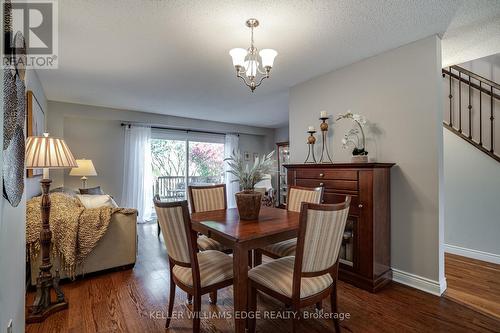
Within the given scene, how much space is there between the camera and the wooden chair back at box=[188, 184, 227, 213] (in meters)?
2.60

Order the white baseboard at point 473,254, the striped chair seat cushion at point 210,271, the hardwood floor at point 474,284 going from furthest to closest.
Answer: the white baseboard at point 473,254 → the hardwood floor at point 474,284 → the striped chair seat cushion at point 210,271

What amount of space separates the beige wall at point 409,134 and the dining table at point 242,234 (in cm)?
126

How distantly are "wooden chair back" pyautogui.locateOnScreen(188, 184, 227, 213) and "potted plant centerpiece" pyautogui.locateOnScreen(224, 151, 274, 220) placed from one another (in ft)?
2.73

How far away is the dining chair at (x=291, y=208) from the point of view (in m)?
2.11

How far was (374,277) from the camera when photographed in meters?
2.23

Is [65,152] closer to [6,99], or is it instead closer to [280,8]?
[6,99]

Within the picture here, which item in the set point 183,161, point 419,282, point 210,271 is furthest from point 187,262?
point 183,161

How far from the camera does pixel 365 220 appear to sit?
2291 millimetres

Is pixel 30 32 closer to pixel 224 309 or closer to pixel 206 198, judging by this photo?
pixel 206 198

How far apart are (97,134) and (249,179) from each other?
Result: 4257 mm

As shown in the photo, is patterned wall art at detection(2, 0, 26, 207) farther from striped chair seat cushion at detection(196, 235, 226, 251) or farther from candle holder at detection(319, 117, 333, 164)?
candle holder at detection(319, 117, 333, 164)

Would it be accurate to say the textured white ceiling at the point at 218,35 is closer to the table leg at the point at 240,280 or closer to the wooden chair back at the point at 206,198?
the wooden chair back at the point at 206,198

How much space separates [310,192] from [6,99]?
2.15 m

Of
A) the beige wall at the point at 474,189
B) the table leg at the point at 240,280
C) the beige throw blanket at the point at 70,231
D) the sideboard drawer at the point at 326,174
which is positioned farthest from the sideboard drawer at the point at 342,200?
the beige throw blanket at the point at 70,231
